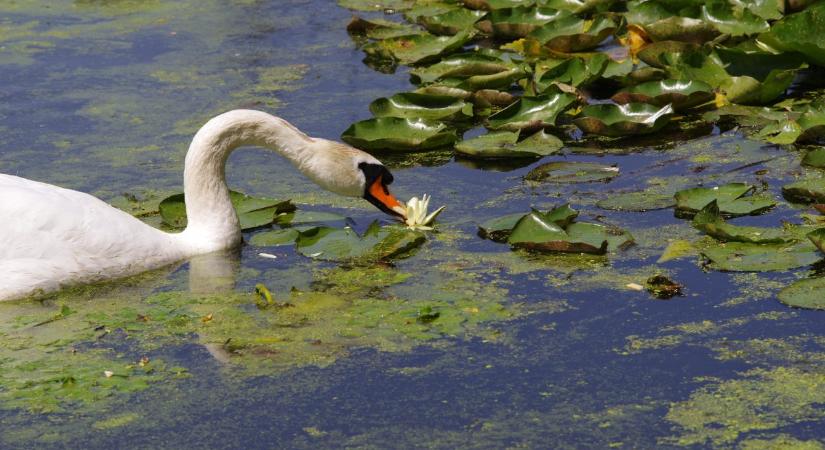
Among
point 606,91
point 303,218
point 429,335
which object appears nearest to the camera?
point 429,335

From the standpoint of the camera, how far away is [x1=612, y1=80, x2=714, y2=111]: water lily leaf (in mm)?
6645

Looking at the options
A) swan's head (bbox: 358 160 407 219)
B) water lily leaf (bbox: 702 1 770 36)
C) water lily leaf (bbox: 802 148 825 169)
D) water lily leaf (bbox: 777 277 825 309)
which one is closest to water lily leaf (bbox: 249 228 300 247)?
swan's head (bbox: 358 160 407 219)

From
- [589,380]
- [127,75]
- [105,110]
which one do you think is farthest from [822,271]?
[127,75]

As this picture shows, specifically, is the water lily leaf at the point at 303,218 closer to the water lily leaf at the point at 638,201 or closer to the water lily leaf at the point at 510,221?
the water lily leaf at the point at 510,221

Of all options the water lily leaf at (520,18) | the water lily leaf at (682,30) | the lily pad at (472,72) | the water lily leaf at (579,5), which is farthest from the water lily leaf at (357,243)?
the water lily leaf at (579,5)

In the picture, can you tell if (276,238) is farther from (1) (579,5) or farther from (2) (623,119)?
(1) (579,5)

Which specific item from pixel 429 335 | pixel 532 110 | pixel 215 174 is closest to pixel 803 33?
pixel 532 110

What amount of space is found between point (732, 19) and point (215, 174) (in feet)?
11.3

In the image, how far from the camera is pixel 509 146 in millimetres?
6395

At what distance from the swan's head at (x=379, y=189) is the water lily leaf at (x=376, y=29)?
10.6 ft

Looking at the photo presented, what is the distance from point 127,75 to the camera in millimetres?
8094

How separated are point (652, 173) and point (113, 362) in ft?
8.98

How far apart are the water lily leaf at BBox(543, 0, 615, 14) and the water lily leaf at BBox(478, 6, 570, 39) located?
0.15 metres

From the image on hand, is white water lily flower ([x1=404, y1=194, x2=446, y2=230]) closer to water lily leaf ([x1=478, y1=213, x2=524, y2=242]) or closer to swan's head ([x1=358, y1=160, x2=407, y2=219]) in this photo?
swan's head ([x1=358, y1=160, x2=407, y2=219])
